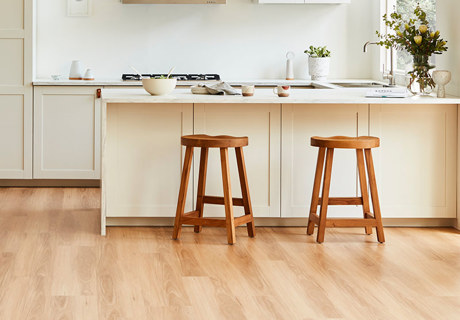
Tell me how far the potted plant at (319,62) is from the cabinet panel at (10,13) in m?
2.44

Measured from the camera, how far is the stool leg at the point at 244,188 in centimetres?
432

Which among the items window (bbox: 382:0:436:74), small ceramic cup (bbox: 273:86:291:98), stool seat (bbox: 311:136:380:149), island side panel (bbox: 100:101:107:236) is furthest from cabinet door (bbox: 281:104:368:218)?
window (bbox: 382:0:436:74)

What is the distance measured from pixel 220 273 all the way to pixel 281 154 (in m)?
1.21

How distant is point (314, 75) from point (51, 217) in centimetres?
286

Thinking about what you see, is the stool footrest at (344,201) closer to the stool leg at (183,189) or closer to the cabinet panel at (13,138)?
the stool leg at (183,189)

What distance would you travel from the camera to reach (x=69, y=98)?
6172mm

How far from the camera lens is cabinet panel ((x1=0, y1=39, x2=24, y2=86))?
612 cm

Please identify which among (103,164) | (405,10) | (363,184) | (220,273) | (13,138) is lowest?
(220,273)

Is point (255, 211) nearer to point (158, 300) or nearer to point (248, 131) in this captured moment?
point (248, 131)

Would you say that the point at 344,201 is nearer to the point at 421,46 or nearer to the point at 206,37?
the point at 421,46

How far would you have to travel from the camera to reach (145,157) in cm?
458

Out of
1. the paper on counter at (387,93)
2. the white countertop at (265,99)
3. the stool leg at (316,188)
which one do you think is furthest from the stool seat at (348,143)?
the paper on counter at (387,93)

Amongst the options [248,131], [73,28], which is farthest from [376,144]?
[73,28]

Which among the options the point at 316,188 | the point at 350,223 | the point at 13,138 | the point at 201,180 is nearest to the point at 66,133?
the point at 13,138
